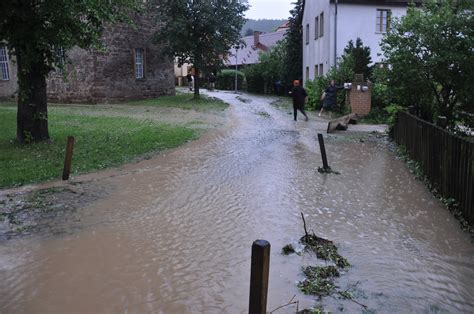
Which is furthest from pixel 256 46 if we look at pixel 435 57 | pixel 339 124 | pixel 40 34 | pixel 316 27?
pixel 40 34

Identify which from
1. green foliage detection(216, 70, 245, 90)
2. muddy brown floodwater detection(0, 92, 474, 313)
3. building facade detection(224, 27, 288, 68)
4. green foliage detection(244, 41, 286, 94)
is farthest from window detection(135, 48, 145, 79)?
building facade detection(224, 27, 288, 68)

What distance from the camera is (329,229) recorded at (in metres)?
6.86

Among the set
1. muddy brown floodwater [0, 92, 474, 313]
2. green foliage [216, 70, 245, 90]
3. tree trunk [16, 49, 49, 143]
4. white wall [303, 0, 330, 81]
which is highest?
white wall [303, 0, 330, 81]

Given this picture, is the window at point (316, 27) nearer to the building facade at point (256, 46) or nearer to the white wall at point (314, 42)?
the white wall at point (314, 42)

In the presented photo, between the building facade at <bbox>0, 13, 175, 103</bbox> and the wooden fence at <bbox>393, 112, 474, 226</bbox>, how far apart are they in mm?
19056

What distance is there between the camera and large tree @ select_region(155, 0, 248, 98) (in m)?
26.1

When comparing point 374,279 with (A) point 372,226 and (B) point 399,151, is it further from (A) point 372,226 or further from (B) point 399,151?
(B) point 399,151

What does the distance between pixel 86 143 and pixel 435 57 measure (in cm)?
948

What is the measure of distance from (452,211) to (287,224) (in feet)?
8.66

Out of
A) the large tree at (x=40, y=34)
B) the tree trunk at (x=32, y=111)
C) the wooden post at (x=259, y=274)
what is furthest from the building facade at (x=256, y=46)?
the wooden post at (x=259, y=274)

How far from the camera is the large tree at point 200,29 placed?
26141 millimetres

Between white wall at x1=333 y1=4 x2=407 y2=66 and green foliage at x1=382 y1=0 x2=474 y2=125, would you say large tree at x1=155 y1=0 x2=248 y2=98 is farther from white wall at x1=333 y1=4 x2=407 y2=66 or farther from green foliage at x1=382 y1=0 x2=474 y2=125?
green foliage at x1=382 y1=0 x2=474 y2=125

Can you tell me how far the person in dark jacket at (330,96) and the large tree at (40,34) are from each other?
38.3 feet

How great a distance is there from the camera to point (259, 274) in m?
3.18
